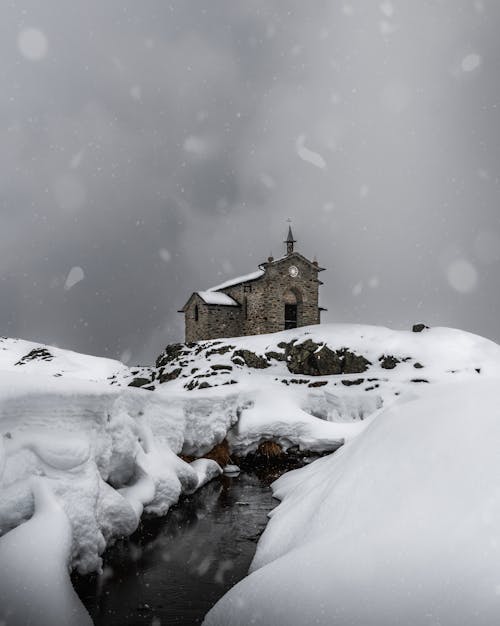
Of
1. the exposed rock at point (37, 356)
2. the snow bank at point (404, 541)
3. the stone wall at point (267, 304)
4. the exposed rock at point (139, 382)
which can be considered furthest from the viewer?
the exposed rock at point (37, 356)

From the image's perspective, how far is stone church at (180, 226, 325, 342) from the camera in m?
31.9

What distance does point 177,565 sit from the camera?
20.1ft

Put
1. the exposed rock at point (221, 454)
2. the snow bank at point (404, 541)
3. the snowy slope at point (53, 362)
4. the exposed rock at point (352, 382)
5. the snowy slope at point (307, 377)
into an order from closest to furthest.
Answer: the snow bank at point (404, 541) → the exposed rock at point (221, 454) → the snowy slope at point (307, 377) → the exposed rock at point (352, 382) → the snowy slope at point (53, 362)

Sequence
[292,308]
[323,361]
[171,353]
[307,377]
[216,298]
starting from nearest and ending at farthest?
1. [307,377]
2. [323,361]
3. [171,353]
4. [292,308]
5. [216,298]

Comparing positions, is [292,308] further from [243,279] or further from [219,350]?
[219,350]

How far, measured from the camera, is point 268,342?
86.7 ft

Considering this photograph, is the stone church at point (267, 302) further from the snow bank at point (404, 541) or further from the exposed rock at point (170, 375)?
the snow bank at point (404, 541)

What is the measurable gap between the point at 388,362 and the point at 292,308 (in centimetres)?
1101

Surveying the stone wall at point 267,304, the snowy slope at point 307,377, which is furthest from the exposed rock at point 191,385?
the stone wall at point 267,304

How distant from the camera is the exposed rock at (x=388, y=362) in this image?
75.7 ft

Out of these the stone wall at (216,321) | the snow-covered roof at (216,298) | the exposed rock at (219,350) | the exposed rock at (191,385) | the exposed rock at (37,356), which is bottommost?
the exposed rock at (191,385)

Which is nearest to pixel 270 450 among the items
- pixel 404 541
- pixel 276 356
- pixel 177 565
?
pixel 177 565

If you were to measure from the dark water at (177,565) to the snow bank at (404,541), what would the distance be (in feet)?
2.25

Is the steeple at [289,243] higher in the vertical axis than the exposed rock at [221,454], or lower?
higher
